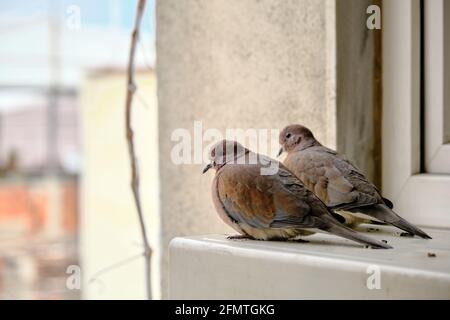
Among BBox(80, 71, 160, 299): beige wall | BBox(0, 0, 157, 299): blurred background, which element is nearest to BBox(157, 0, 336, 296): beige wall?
BBox(0, 0, 157, 299): blurred background

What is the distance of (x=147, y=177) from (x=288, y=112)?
43.0 inches

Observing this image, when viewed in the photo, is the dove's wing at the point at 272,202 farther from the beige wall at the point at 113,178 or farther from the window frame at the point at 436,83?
the beige wall at the point at 113,178

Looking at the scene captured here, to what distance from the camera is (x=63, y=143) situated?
3.15 metres

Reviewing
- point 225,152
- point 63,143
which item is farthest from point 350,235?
point 63,143

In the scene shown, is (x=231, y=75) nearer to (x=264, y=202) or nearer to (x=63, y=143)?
(x=264, y=202)

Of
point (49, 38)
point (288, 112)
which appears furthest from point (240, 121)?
point (49, 38)

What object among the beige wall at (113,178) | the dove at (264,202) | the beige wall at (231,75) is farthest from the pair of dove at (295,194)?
the beige wall at (113,178)

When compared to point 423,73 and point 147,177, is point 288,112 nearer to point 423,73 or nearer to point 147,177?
point 423,73

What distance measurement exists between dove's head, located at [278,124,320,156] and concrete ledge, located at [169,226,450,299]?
13 cm

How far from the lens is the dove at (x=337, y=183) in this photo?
3.10 ft

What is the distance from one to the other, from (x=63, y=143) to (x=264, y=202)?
2.40 meters

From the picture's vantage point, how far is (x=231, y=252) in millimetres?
865

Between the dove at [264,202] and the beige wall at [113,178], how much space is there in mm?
1073

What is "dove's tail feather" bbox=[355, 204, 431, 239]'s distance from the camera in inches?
37.1
